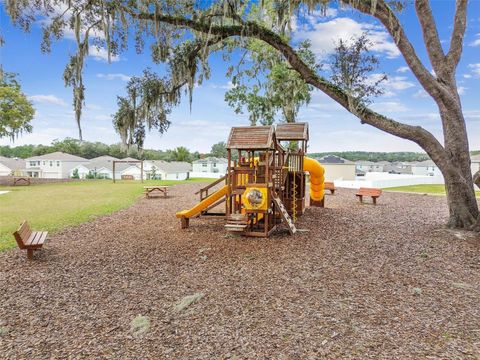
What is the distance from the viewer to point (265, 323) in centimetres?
377

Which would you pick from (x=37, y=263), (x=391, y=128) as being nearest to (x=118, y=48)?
(x=37, y=263)

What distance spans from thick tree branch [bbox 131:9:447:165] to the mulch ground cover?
2524mm

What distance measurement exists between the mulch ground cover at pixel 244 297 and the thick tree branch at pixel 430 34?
4813mm

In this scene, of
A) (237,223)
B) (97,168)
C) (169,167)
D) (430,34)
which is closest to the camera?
(237,223)

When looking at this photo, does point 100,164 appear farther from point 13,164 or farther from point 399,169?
point 399,169

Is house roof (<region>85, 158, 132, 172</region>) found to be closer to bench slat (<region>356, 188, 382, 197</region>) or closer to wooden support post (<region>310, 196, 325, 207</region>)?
wooden support post (<region>310, 196, 325, 207</region>)

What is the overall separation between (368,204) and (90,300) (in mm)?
12618

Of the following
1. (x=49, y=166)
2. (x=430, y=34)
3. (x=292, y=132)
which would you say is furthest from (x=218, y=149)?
(x=430, y=34)

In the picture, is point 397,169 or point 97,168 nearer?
point 97,168

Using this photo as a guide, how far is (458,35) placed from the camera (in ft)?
29.0

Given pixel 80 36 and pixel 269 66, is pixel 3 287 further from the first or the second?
pixel 269 66

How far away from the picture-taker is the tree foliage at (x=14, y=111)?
25.5 metres

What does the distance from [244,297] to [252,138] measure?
4.97 metres

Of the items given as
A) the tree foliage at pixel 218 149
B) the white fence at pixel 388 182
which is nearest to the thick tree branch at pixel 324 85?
the white fence at pixel 388 182
